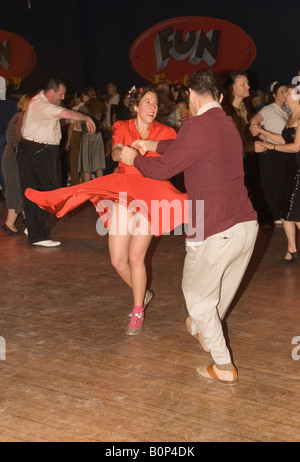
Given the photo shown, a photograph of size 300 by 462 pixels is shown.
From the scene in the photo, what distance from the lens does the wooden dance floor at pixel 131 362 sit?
2707 millimetres

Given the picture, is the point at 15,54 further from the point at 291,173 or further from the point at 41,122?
the point at 291,173

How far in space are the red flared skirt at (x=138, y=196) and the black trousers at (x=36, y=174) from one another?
2447 mm

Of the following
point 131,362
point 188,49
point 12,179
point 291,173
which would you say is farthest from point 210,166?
point 188,49

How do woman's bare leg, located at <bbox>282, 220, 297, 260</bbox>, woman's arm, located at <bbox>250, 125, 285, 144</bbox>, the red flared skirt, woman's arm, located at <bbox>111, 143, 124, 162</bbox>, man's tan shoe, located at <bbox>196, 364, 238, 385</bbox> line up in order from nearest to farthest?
man's tan shoe, located at <bbox>196, 364, 238, 385</bbox>
woman's arm, located at <bbox>111, 143, 124, 162</bbox>
the red flared skirt
woman's bare leg, located at <bbox>282, 220, 297, 260</bbox>
woman's arm, located at <bbox>250, 125, 285, 144</bbox>

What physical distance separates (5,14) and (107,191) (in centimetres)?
1048

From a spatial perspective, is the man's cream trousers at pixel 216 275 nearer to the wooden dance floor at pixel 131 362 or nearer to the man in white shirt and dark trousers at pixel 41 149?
the wooden dance floor at pixel 131 362

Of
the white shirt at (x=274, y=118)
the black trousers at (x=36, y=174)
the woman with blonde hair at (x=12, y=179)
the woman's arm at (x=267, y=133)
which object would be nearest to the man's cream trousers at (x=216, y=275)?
the woman's arm at (x=267, y=133)

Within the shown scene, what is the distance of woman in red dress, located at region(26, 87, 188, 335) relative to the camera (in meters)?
3.62

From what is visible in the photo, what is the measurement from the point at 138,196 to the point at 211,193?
83cm

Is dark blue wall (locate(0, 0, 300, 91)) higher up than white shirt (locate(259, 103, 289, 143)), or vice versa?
dark blue wall (locate(0, 0, 300, 91))

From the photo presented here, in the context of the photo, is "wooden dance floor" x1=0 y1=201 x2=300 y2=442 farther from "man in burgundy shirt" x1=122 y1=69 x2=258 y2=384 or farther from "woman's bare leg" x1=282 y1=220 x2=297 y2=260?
"man in burgundy shirt" x1=122 y1=69 x2=258 y2=384

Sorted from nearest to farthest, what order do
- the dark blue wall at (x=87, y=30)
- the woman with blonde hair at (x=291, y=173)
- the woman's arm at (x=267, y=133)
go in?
the woman with blonde hair at (x=291, y=173) → the woman's arm at (x=267, y=133) → the dark blue wall at (x=87, y=30)

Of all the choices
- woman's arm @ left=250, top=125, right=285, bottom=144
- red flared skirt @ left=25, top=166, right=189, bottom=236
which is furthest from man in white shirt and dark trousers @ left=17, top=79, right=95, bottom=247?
red flared skirt @ left=25, top=166, right=189, bottom=236

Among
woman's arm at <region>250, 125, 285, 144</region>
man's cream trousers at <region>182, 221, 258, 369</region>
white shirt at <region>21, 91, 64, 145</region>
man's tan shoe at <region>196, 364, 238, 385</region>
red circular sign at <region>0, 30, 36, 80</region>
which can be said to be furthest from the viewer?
red circular sign at <region>0, 30, 36, 80</region>
